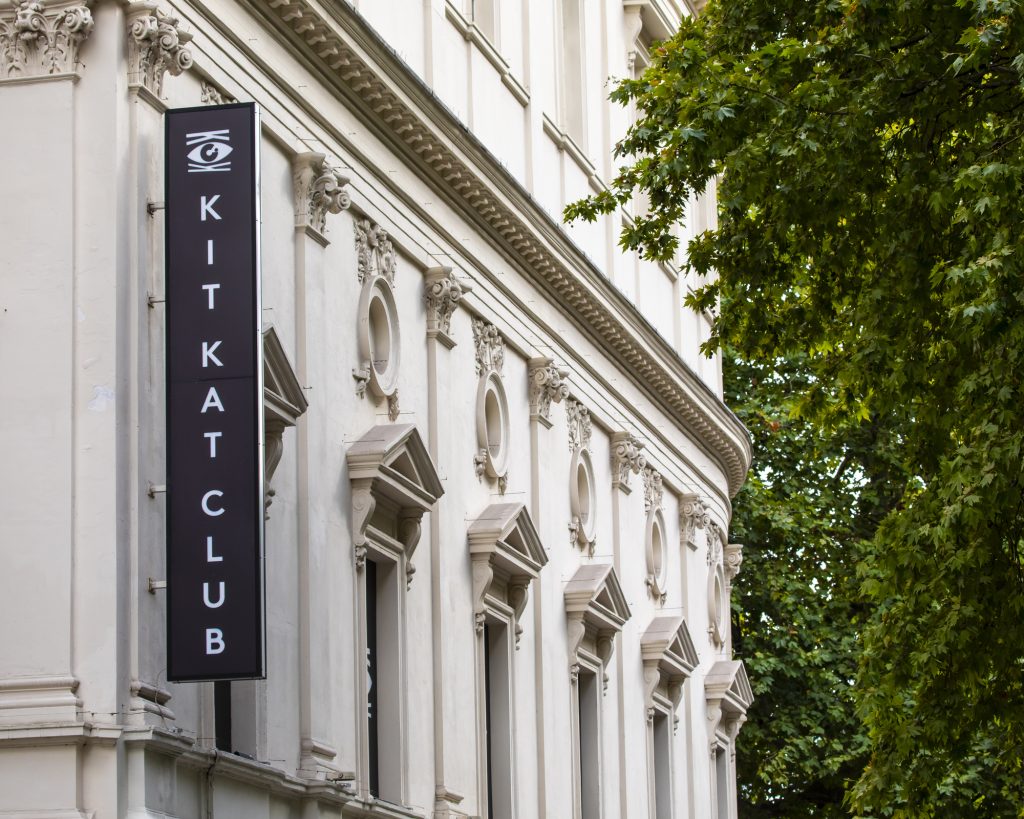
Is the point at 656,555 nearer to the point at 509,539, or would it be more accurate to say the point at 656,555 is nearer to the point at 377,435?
the point at 509,539

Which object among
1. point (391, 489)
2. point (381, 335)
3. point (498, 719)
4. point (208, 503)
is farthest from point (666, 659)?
point (208, 503)

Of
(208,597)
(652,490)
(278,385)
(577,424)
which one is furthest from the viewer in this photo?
(652,490)

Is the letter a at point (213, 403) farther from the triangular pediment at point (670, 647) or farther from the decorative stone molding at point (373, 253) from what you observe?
the triangular pediment at point (670, 647)

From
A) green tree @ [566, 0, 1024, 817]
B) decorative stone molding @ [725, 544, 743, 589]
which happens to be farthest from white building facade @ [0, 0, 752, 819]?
green tree @ [566, 0, 1024, 817]

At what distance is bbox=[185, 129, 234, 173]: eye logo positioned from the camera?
53.8ft

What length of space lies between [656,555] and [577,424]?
4733 mm

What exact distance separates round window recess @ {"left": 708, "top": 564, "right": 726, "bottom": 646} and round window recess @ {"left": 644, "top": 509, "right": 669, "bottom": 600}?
310 cm

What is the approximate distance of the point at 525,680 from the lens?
2555cm

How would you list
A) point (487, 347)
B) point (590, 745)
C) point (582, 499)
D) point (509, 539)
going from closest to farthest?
point (509, 539) → point (487, 347) → point (590, 745) → point (582, 499)

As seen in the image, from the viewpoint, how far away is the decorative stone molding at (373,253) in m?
21.3

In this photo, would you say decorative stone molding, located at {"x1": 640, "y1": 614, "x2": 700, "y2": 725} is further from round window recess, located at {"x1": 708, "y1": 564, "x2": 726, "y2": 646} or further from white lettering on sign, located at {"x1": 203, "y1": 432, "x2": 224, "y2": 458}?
white lettering on sign, located at {"x1": 203, "y1": 432, "x2": 224, "y2": 458}

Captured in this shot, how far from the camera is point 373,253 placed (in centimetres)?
2169

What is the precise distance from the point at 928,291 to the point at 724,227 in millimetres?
2002

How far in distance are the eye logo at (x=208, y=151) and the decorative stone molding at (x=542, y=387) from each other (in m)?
10.6
